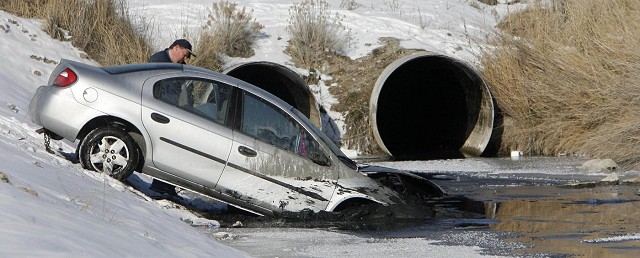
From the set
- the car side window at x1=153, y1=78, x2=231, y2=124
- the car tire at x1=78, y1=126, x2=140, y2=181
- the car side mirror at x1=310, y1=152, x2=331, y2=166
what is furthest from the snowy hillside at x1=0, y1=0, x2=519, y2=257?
Result: the car side mirror at x1=310, y1=152, x2=331, y2=166

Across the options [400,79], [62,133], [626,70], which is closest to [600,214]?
[62,133]

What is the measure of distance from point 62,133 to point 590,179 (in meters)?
7.50

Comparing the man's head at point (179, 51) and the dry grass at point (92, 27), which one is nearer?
the man's head at point (179, 51)

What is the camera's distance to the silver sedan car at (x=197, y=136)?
36.5ft

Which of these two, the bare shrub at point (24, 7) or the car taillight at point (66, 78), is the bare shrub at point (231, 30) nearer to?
the bare shrub at point (24, 7)

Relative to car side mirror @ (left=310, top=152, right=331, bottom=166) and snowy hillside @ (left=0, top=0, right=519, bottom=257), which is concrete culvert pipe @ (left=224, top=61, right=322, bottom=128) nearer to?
snowy hillside @ (left=0, top=0, right=519, bottom=257)

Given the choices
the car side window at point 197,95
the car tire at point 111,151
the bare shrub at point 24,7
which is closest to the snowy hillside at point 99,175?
the car tire at point 111,151

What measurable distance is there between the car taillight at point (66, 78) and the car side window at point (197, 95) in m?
0.78

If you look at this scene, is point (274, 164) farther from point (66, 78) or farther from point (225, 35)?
point (225, 35)

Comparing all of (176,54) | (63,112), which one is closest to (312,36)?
(176,54)

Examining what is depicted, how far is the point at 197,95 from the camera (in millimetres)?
11461

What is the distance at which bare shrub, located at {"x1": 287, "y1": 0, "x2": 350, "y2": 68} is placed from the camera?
2277 cm

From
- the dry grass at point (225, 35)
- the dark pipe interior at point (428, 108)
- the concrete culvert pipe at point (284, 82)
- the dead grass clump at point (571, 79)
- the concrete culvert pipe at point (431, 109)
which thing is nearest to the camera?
the dead grass clump at point (571, 79)

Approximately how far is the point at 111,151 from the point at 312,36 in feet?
38.9
